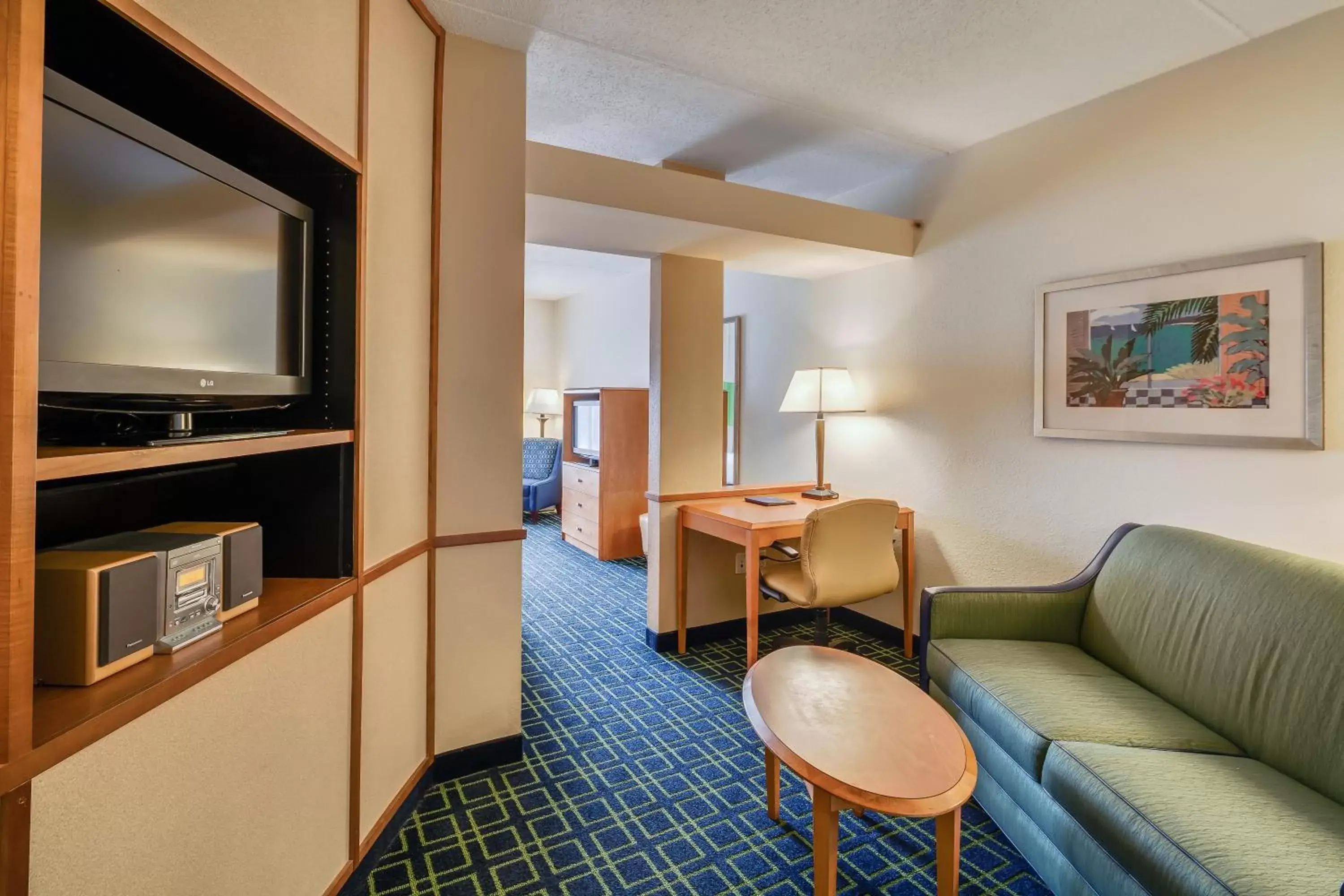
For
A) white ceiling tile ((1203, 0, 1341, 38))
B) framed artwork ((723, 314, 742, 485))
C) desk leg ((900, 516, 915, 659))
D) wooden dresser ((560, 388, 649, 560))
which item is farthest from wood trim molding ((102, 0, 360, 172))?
wooden dresser ((560, 388, 649, 560))

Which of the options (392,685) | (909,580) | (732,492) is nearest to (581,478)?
(732,492)

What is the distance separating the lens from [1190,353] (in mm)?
2084

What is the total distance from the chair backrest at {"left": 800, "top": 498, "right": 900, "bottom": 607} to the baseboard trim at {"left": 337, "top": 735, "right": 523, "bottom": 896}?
1317 millimetres

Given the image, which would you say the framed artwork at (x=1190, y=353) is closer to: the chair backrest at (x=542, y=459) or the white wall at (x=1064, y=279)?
the white wall at (x=1064, y=279)

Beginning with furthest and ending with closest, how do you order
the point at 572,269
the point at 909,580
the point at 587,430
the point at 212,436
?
the point at 572,269
the point at 587,430
the point at 909,580
the point at 212,436

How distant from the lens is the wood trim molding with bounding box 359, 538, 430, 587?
149cm

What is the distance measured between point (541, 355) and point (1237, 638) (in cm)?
675

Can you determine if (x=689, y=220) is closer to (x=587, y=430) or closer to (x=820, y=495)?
(x=820, y=495)

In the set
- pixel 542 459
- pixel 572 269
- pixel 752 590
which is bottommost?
pixel 752 590

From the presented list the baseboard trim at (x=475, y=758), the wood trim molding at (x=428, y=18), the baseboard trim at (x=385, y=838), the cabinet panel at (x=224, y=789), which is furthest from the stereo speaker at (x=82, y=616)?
the wood trim molding at (x=428, y=18)

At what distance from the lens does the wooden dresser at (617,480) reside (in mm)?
4859

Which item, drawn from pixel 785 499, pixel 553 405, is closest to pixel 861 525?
pixel 785 499

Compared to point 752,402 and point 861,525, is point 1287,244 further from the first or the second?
point 752,402

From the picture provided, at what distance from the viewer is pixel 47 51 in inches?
38.1
